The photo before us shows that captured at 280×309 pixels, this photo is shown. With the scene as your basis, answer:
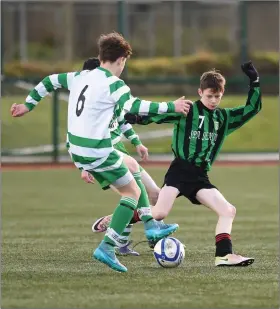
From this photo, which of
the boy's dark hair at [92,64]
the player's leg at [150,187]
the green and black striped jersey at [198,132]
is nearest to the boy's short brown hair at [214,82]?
the green and black striped jersey at [198,132]

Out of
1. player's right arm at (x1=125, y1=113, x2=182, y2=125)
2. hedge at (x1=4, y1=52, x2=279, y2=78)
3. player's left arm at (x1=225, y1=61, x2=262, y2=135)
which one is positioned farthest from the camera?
hedge at (x1=4, y1=52, x2=279, y2=78)

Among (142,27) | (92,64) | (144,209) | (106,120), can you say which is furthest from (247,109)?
(142,27)

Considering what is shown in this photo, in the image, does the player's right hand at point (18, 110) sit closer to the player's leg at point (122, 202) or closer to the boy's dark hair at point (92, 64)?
the boy's dark hair at point (92, 64)

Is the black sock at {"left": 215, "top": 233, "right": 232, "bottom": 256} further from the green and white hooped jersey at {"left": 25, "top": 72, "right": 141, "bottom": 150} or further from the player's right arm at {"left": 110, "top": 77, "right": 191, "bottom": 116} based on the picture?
the green and white hooped jersey at {"left": 25, "top": 72, "right": 141, "bottom": 150}

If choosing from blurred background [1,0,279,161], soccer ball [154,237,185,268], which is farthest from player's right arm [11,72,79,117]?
blurred background [1,0,279,161]

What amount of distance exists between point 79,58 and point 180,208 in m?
23.1

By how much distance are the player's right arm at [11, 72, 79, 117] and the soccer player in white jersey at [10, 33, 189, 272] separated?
322 millimetres

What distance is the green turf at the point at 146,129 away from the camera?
79.5 feet

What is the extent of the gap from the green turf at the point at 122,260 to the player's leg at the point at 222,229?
121 mm

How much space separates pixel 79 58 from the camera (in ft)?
118

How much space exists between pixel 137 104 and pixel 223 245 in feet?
4.71

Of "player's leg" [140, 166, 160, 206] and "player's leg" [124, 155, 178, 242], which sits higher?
"player's leg" [140, 166, 160, 206]

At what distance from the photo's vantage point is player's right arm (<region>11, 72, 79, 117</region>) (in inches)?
320

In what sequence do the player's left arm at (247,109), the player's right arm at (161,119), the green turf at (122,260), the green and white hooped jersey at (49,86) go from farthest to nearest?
the player's left arm at (247,109), the player's right arm at (161,119), the green and white hooped jersey at (49,86), the green turf at (122,260)
